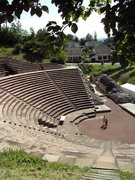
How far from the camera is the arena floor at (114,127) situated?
1660 cm

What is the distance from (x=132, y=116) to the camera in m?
21.1

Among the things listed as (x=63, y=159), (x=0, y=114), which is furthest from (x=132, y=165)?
(x=0, y=114)

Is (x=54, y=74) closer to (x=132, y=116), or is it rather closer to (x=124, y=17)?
(x=132, y=116)

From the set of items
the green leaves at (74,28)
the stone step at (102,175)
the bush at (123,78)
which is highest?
the green leaves at (74,28)

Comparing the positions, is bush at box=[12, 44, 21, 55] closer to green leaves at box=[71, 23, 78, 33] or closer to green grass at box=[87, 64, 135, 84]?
green grass at box=[87, 64, 135, 84]

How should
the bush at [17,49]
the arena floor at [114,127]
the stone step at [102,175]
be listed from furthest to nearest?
1. the bush at [17,49]
2. the arena floor at [114,127]
3. the stone step at [102,175]

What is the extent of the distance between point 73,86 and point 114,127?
754 centimetres

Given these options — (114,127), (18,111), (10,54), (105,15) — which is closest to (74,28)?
(105,15)

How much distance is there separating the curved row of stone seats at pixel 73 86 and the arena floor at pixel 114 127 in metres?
2.03

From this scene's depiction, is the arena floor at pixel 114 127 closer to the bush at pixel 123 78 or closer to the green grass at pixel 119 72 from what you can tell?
the green grass at pixel 119 72

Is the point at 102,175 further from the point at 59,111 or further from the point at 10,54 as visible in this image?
the point at 10,54

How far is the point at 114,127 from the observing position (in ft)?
60.2

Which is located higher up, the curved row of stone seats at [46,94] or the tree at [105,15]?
the tree at [105,15]

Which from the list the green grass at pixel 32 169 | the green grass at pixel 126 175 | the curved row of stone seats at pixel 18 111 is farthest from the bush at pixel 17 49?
the green grass at pixel 126 175
